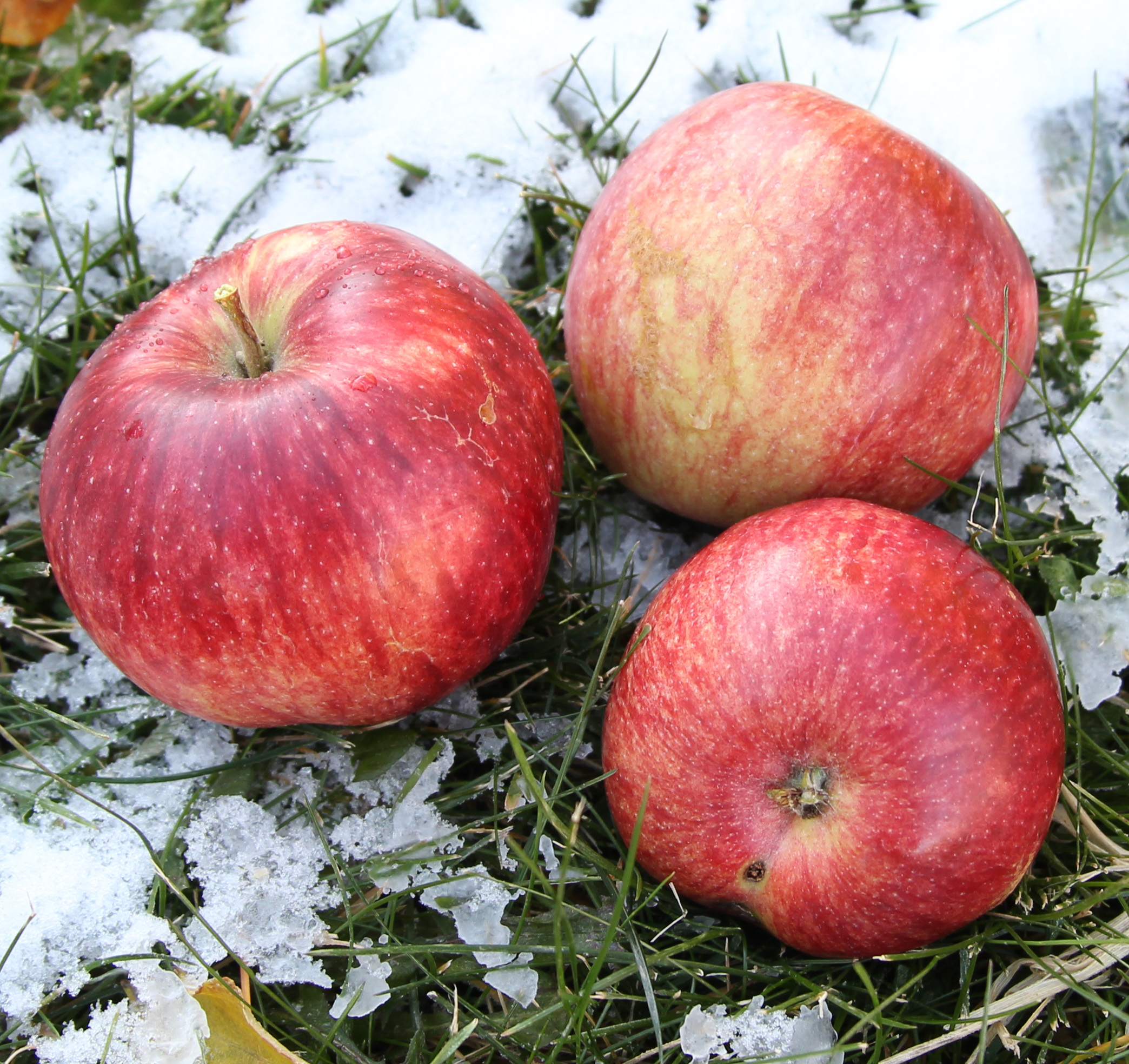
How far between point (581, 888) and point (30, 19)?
106 inches

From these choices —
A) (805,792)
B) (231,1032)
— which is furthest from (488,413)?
(231,1032)

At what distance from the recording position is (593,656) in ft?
7.47

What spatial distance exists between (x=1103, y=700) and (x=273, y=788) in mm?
1739

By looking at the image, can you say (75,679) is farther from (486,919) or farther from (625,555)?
(625,555)

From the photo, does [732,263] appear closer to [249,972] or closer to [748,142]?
[748,142]

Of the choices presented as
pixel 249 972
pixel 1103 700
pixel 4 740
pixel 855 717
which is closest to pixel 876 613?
pixel 855 717

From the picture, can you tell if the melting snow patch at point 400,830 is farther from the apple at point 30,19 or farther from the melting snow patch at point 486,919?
the apple at point 30,19

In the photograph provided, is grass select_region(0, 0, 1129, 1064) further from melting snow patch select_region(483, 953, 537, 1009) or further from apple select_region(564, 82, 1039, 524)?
apple select_region(564, 82, 1039, 524)

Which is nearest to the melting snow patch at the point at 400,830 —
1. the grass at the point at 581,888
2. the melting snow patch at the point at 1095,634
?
the grass at the point at 581,888

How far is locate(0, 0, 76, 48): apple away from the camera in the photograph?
9.21 feet

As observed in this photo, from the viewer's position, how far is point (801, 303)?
6.01 ft

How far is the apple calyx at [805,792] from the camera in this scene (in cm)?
167

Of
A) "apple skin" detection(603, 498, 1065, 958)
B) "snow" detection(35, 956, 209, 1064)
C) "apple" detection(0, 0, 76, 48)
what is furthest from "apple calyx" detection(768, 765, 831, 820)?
"apple" detection(0, 0, 76, 48)

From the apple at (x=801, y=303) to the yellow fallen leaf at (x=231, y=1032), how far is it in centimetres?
125
